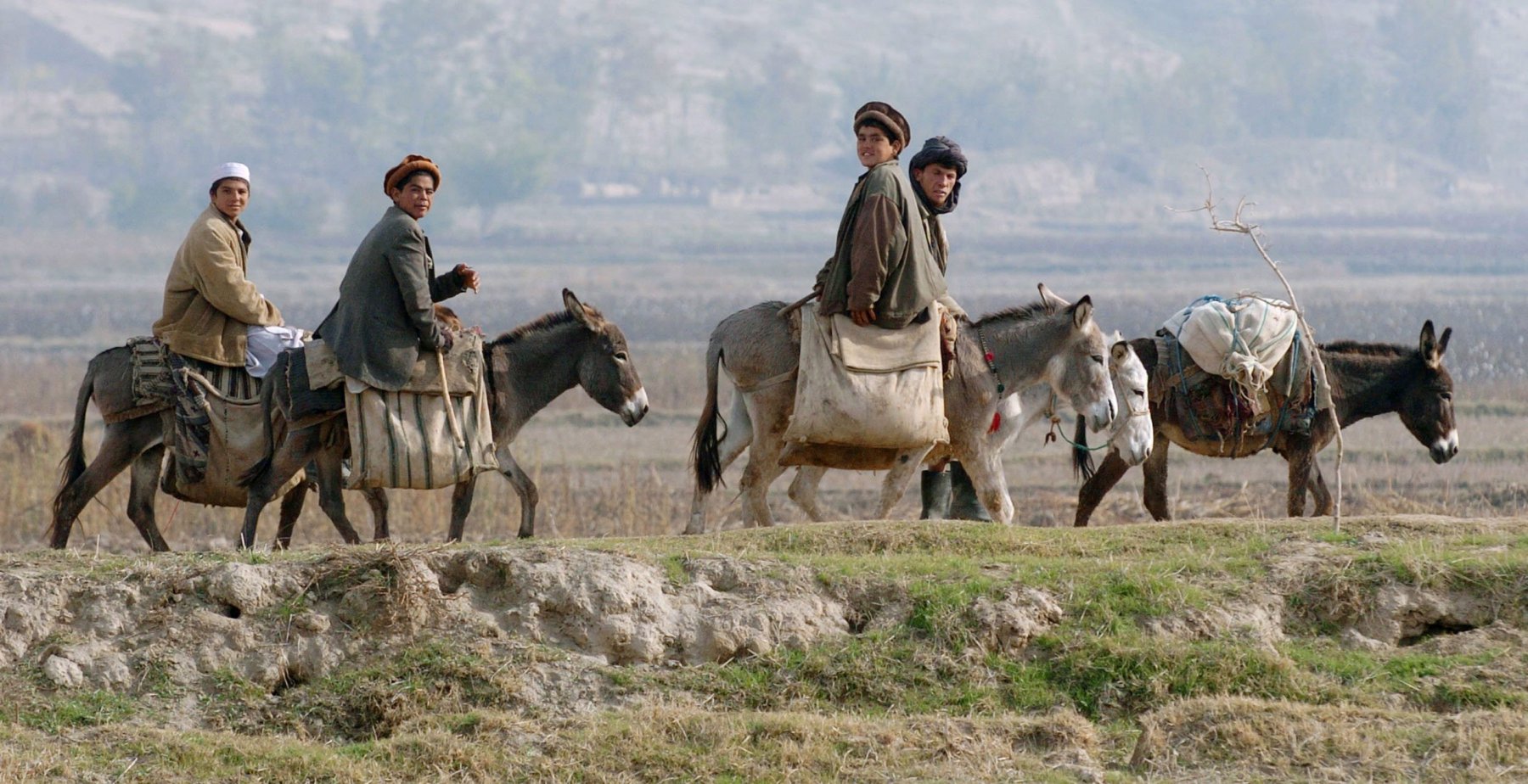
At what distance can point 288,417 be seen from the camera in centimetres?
996

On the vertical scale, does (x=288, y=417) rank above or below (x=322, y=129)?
below

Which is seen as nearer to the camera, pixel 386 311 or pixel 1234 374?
pixel 386 311

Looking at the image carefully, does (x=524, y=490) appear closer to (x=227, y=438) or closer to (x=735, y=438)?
(x=735, y=438)

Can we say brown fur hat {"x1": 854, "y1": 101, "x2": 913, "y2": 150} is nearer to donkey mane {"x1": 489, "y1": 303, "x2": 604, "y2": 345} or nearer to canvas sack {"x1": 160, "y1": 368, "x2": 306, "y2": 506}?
donkey mane {"x1": 489, "y1": 303, "x2": 604, "y2": 345}

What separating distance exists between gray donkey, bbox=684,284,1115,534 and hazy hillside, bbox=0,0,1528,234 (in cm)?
A: 9006

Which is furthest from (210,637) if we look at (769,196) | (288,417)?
(769,196)

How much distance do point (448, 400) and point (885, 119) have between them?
106 inches

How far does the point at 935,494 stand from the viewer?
12.3 meters

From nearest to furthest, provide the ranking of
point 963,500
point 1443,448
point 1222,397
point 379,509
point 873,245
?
point 873,245 < point 379,509 < point 1222,397 < point 963,500 < point 1443,448

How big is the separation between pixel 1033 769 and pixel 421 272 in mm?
4243

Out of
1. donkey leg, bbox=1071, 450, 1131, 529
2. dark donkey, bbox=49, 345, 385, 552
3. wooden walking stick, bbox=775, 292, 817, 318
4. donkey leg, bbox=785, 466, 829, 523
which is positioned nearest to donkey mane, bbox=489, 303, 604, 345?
wooden walking stick, bbox=775, 292, 817, 318

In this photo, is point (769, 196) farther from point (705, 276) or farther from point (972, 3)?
point (972, 3)

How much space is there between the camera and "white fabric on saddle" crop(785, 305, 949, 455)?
1034cm

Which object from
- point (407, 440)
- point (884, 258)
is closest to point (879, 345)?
point (884, 258)
